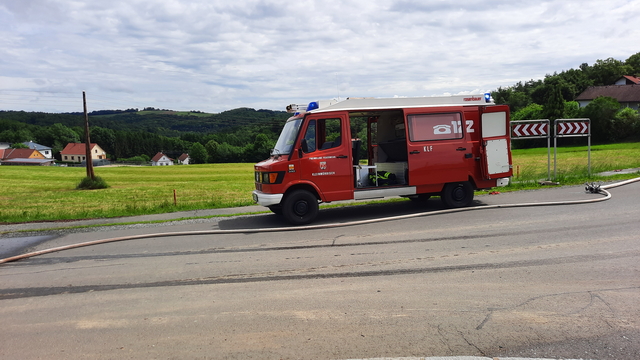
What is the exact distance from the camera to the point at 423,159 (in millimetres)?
11391

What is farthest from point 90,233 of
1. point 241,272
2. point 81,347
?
point 81,347

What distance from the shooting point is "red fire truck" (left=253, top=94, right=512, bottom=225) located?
35.2 ft

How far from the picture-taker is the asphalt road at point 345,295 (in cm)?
423

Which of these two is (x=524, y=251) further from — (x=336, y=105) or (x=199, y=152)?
(x=199, y=152)

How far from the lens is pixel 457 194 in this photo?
466 inches

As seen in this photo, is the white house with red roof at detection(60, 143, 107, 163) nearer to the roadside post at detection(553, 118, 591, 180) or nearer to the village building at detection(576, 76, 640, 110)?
the village building at detection(576, 76, 640, 110)

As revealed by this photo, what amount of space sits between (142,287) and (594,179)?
1585 centimetres

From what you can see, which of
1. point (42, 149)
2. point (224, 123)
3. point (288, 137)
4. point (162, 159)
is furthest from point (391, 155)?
point (42, 149)

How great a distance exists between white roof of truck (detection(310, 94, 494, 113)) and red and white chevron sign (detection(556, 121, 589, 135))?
19.5 ft

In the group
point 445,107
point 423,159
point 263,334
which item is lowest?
point 263,334

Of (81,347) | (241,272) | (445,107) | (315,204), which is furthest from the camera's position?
(445,107)

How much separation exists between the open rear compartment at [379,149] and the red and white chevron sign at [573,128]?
7547 mm

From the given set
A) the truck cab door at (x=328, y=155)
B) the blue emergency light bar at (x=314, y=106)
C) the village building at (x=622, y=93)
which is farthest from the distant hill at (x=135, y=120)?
the truck cab door at (x=328, y=155)

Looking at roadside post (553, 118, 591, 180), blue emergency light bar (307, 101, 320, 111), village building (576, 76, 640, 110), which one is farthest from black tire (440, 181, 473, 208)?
village building (576, 76, 640, 110)
